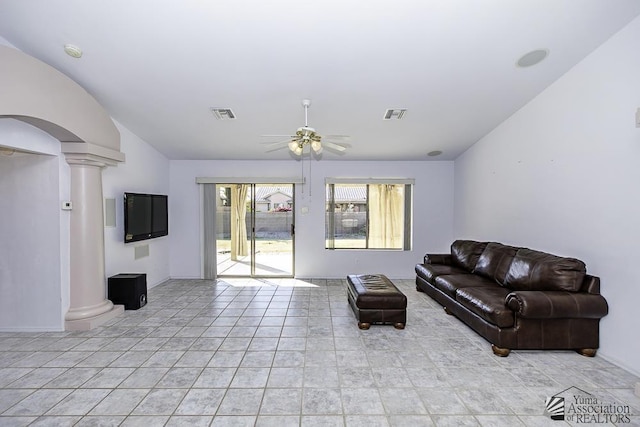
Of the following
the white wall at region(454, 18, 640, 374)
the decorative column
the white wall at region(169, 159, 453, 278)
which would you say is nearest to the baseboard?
the decorative column

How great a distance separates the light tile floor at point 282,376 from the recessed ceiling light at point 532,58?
3.06m

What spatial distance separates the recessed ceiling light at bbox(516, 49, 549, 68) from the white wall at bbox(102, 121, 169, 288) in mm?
5463

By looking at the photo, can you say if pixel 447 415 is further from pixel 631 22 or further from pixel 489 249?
pixel 631 22

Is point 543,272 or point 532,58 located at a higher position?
point 532,58

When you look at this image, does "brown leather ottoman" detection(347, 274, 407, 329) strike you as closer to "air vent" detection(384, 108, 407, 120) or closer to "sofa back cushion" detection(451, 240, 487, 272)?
"sofa back cushion" detection(451, 240, 487, 272)

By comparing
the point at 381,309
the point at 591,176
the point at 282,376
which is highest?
the point at 591,176

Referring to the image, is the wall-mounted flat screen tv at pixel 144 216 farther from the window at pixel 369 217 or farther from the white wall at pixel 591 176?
the white wall at pixel 591 176

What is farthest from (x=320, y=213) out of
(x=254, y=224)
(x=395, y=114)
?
(x=395, y=114)

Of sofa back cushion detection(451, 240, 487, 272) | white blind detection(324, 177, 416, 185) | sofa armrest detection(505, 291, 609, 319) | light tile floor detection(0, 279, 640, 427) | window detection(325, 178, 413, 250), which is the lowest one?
light tile floor detection(0, 279, 640, 427)

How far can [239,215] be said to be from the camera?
6613 millimetres

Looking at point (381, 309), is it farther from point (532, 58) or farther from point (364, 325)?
point (532, 58)

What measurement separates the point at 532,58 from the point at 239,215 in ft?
18.0

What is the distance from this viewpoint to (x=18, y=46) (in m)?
3.19

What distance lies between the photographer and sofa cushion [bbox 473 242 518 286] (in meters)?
4.10
